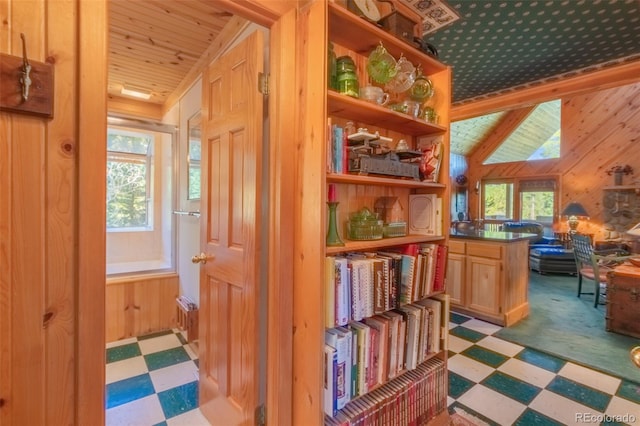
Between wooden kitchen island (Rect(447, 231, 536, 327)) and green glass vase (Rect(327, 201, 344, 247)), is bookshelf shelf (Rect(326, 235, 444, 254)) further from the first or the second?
wooden kitchen island (Rect(447, 231, 536, 327))

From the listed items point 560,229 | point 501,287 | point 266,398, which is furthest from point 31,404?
point 560,229

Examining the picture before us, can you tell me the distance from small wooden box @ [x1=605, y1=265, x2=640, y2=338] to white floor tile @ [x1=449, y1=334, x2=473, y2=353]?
1.51 m

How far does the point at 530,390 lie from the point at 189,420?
2.17m

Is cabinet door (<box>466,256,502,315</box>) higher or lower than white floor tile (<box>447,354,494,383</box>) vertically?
higher

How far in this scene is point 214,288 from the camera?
1.61 metres

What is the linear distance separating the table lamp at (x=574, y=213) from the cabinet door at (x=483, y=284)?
4.92 m

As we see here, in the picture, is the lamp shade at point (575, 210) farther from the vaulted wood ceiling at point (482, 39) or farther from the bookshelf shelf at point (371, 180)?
the bookshelf shelf at point (371, 180)

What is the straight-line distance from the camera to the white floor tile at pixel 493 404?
1.70 m

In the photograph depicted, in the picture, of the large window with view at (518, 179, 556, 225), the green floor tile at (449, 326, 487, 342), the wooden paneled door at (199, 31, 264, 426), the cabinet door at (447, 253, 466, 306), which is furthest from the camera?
the large window with view at (518, 179, 556, 225)

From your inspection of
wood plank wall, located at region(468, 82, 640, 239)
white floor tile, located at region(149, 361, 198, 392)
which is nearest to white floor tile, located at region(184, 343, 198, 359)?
white floor tile, located at region(149, 361, 198, 392)

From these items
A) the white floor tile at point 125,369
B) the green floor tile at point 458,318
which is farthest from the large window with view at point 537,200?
the white floor tile at point 125,369

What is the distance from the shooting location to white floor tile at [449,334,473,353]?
98.6 inches

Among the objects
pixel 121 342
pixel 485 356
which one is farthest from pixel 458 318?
pixel 121 342

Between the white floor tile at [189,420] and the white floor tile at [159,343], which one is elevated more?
the white floor tile at [159,343]
